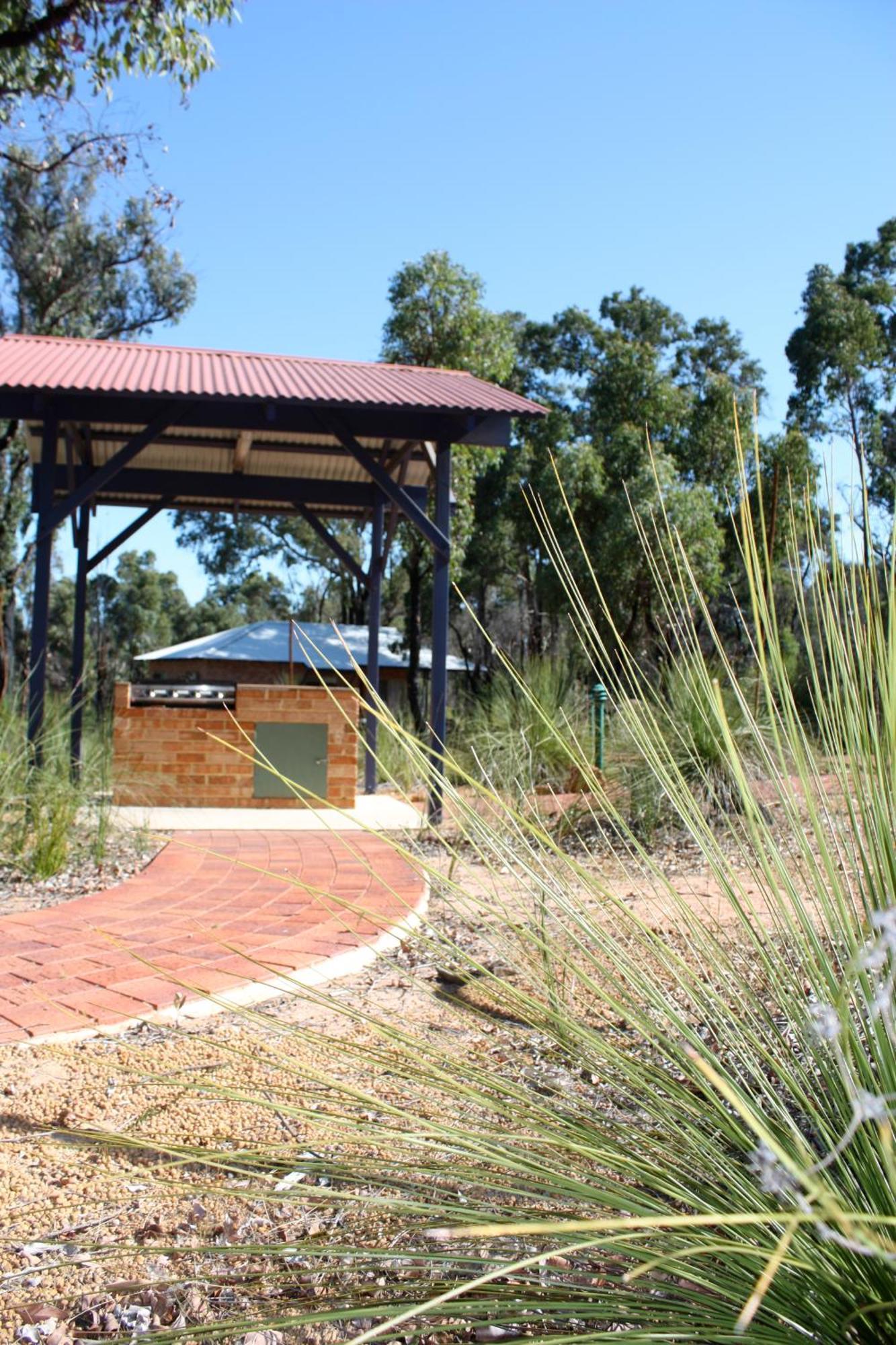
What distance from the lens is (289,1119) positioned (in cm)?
248

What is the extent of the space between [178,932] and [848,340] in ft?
81.1

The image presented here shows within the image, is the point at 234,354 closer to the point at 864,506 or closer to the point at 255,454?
the point at 255,454

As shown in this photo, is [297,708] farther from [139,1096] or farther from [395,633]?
[395,633]

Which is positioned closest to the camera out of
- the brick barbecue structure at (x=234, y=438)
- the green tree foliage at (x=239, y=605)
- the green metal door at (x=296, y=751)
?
the brick barbecue structure at (x=234, y=438)

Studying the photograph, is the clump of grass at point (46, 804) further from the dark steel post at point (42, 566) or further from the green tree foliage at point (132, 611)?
the green tree foliage at point (132, 611)

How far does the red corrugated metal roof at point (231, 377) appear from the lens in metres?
7.92

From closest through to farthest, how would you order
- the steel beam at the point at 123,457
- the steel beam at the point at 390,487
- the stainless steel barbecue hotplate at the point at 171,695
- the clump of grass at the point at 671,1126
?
the clump of grass at the point at 671,1126, the steel beam at the point at 123,457, the steel beam at the point at 390,487, the stainless steel barbecue hotplate at the point at 171,695

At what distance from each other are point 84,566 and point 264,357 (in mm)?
2831

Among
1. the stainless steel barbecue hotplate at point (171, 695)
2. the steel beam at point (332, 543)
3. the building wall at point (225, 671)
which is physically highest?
the steel beam at point (332, 543)

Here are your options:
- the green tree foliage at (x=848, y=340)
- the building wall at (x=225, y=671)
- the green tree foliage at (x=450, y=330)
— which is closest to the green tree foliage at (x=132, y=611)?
the building wall at (x=225, y=671)

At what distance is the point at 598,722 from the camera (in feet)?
29.5

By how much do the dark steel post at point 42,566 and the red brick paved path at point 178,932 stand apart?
181 cm

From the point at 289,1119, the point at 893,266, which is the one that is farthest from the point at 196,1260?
the point at 893,266

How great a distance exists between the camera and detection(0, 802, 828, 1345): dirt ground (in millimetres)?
1495
